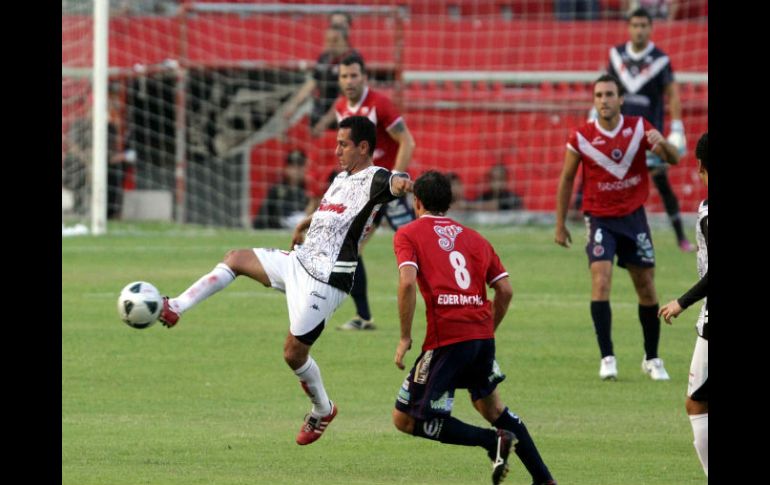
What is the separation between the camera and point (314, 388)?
365 inches

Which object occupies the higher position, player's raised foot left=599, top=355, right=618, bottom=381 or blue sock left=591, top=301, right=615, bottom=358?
blue sock left=591, top=301, right=615, bottom=358

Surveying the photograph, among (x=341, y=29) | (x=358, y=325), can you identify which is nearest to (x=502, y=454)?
(x=358, y=325)

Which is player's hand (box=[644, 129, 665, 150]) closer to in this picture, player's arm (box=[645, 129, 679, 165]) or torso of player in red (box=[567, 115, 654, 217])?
player's arm (box=[645, 129, 679, 165])

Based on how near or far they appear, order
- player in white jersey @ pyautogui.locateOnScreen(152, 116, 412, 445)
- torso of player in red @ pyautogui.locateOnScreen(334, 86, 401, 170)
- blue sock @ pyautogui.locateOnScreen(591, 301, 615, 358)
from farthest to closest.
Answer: torso of player in red @ pyautogui.locateOnScreen(334, 86, 401, 170)
blue sock @ pyautogui.locateOnScreen(591, 301, 615, 358)
player in white jersey @ pyautogui.locateOnScreen(152, 116, 412, 445)

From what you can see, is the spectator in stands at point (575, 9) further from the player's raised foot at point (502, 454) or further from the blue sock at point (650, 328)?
the player's raised foot at point (502, 454)

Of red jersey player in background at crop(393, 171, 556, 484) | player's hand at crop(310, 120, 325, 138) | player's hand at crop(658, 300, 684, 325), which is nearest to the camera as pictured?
player's hand at crop(658, 300, 684, 325)

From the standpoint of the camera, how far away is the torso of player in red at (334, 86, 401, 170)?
13297 millimetres

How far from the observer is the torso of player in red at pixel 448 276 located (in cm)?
781

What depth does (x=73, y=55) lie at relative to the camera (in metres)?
21.4

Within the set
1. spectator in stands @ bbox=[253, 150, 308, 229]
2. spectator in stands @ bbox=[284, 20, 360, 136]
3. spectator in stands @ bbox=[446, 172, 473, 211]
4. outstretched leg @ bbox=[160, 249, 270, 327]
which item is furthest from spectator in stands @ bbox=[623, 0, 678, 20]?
outstretched leg @ bbox=[160, 249, 270, 327]

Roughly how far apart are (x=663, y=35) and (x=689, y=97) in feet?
4.66

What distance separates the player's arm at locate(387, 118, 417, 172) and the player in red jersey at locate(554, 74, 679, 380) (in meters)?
1.67

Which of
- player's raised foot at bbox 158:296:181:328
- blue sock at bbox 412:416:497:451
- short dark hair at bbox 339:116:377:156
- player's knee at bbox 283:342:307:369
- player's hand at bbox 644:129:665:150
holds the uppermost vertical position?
short dark hair at bbox 339:116:377:156
